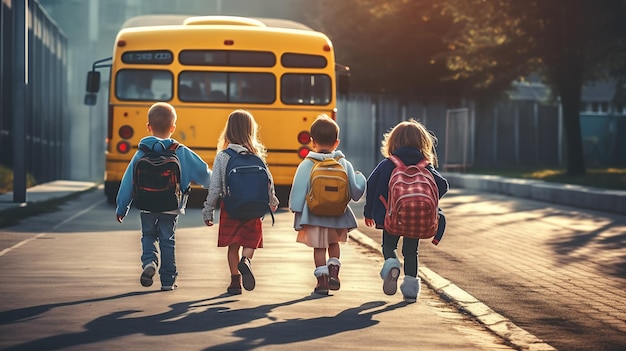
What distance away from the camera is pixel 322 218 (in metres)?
10.1

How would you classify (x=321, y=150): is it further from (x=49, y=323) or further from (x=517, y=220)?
(x=517, y=220)

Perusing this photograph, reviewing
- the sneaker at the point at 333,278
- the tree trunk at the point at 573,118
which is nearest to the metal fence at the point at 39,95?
the tree trunk at the point at 573,118

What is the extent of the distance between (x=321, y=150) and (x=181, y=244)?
487 cm

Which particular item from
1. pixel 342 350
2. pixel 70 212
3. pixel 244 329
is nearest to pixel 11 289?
pixel 244 329

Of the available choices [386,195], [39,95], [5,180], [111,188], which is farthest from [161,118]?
[39,95]

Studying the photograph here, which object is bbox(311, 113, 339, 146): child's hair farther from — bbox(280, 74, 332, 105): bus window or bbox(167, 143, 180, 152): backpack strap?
bbox(280, 74, 332, 105): bus window

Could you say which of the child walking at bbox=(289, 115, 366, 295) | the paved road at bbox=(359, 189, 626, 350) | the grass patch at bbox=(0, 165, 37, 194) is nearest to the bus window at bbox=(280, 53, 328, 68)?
the paved road at bbox=(359, 189, 626, 350)

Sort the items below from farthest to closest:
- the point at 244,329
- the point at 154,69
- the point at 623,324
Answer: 1. the point at 154,69
2. the point at 623,324
3. the point at 244,329

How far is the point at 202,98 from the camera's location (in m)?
22.0

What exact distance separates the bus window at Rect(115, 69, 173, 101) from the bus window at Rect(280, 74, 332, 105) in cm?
190

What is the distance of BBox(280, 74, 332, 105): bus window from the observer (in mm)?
22203

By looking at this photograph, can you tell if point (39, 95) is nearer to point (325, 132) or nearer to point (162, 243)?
point (162, 243)

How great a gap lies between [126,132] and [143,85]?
2.98 ft

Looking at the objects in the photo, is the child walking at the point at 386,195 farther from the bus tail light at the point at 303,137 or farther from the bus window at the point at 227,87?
the bus window at the point at 227,87
